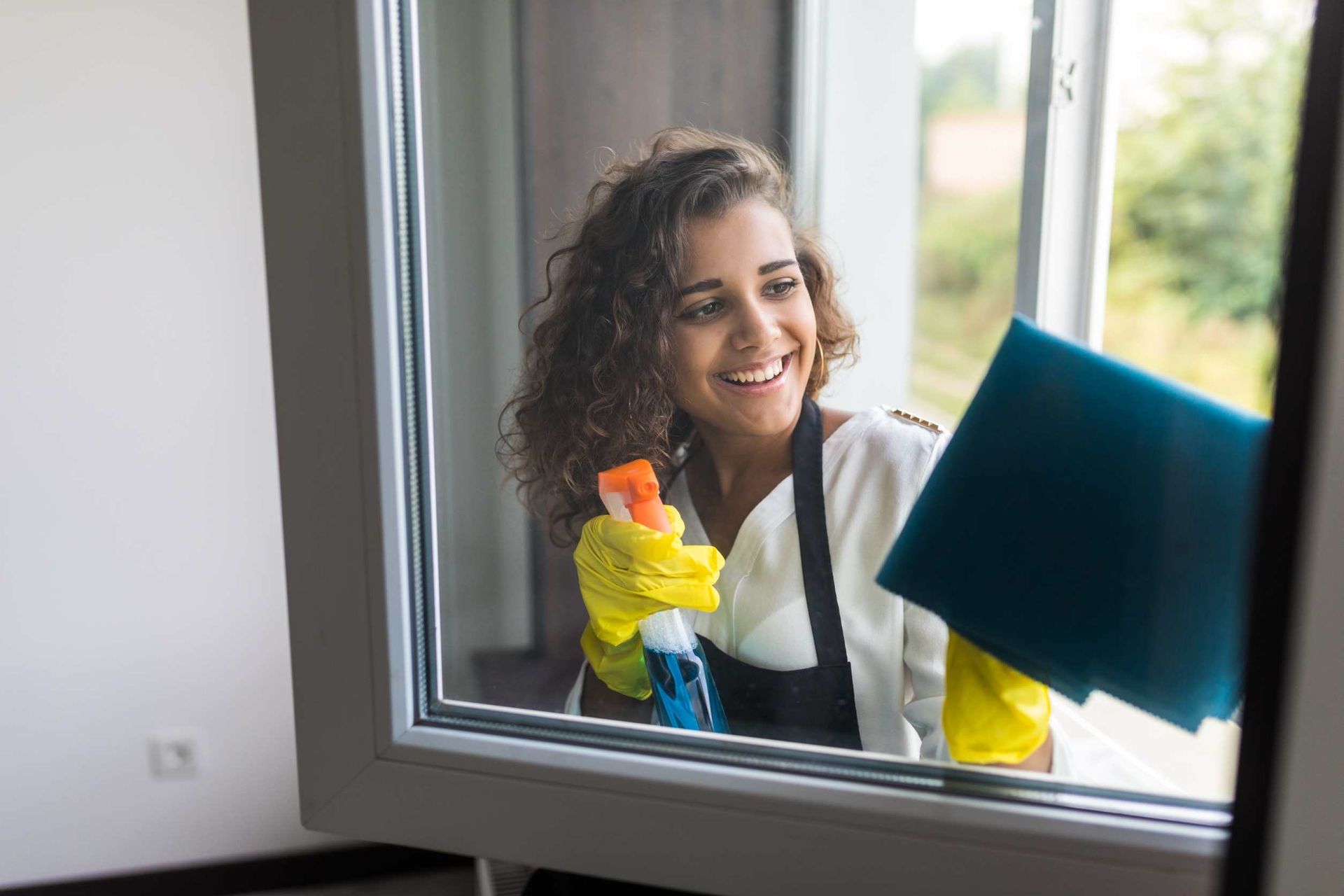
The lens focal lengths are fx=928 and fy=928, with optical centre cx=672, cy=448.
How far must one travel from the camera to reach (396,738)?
0.62 metres

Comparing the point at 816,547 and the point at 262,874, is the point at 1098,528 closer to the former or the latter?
the point at 816,547

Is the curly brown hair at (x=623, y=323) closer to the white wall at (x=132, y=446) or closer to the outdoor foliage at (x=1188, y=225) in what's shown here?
the outdoor foliage at (x=1188, y=225)

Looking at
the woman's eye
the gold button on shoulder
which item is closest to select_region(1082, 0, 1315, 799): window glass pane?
the gold button on shoulder

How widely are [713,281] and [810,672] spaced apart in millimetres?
265

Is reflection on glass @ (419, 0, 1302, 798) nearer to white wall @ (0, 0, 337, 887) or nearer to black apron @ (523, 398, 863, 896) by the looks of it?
black apron @ (523, 398, 863, 896)

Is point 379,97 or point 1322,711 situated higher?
point 379,97

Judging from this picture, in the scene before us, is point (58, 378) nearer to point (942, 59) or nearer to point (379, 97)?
point (379, 97)

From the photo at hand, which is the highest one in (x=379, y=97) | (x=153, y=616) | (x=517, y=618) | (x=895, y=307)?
(x=379, y=97)

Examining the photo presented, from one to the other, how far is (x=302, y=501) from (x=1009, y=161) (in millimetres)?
477

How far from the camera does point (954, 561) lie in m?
0.52

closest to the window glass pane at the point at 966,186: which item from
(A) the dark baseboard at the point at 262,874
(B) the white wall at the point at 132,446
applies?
(B) the white wall at the point at 132,446

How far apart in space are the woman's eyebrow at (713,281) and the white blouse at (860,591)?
110mm

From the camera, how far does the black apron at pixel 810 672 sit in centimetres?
60

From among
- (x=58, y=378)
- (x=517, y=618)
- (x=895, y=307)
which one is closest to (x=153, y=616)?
(x=58, y=378)
